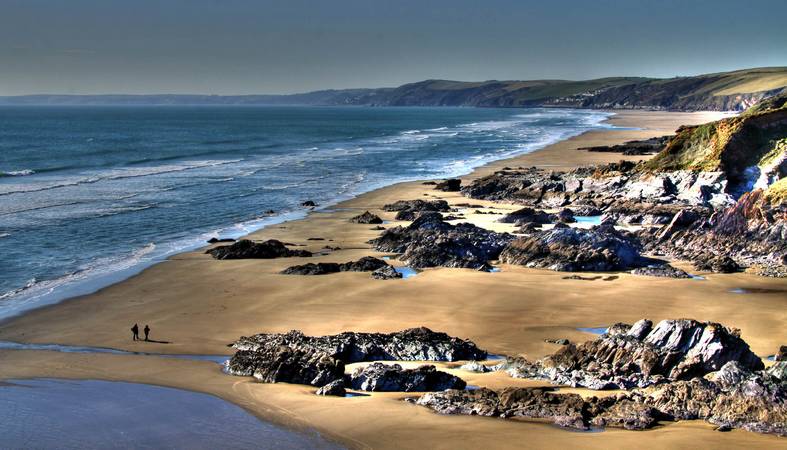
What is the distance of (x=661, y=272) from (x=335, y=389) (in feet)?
61.2

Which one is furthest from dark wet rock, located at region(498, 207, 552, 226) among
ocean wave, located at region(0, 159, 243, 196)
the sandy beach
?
ocean wave, located at region(0, 159, 243, 196)

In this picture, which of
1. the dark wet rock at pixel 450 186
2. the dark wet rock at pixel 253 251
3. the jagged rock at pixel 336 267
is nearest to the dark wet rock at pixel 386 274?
the jagged rock at pixel 336 267

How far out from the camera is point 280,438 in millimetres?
18391

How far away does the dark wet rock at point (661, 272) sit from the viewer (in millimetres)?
33812

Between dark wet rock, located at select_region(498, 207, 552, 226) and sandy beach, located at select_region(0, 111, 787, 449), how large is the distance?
10043mm

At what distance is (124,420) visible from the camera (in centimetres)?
1945

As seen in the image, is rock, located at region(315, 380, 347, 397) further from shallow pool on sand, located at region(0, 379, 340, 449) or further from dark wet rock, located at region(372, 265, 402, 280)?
dark wet rock, located at region(372, 265, 402, 280)

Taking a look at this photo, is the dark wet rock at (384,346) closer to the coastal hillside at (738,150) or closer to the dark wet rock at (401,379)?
the dark wet rock at (401,379)

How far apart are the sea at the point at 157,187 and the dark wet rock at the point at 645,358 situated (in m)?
20.5

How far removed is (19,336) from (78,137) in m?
123

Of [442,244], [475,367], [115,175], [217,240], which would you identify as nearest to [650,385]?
[475,367]

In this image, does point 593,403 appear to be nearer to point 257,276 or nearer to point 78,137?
point 257,276

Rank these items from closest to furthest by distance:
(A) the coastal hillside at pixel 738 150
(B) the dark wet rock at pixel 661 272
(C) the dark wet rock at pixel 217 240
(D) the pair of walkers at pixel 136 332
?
(D) the pair of walkers at pixel 136 332
(B) the dark wet rock at pixel 661 272
(C) the dark wet rock at pixel 217 240
(A) the coastal hillside at pixel 738 150

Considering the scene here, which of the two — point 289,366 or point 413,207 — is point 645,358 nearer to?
point 289,366
